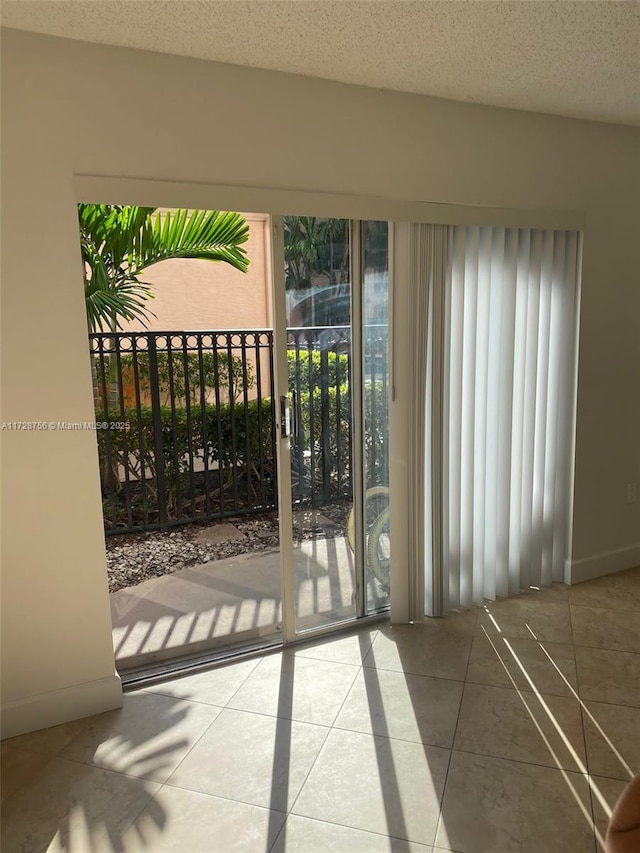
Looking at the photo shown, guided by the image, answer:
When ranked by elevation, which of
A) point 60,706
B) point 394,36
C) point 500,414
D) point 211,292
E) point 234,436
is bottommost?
point 60,706

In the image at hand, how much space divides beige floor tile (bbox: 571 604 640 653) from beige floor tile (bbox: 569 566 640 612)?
0.21ft

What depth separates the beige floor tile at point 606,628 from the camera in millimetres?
2830

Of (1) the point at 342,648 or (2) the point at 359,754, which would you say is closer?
(2) the point at 359,754

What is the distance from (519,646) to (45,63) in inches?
111

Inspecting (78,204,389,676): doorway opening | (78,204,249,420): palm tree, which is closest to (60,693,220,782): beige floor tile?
(78,204,389,676): doorway opening

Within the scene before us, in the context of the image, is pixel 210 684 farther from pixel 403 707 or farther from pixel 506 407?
pixel 506 407

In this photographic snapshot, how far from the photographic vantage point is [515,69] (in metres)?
2.39

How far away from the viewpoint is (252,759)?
2.16m

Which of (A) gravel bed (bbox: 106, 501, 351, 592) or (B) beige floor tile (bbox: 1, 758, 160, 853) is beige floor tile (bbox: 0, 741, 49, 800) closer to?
(B) beige floor tile (bbox: 1, 758, 160, 853)

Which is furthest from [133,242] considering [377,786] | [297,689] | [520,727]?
[520,727]

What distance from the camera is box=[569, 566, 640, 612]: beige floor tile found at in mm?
3197

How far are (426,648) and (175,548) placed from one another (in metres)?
2.09

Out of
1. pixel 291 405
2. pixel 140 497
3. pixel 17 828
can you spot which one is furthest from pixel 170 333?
pixel 17 828

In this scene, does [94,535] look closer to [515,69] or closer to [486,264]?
[486,264]
